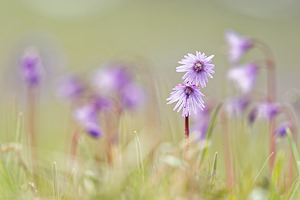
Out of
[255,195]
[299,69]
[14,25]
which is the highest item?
[14,25]

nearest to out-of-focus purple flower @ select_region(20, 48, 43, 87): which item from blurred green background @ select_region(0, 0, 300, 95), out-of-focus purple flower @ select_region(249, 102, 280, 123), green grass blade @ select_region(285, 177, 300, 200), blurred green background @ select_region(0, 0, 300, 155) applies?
out-of-focus purple flower @ select_region(249, 102, 280, 123)

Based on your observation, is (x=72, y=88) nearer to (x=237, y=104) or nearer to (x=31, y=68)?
(x=31, y=68)

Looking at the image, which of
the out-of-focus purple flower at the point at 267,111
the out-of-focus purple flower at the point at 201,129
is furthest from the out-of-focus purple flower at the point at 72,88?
the out-of-focus purple flower at the point at 267,111

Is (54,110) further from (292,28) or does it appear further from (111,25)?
(292,28)

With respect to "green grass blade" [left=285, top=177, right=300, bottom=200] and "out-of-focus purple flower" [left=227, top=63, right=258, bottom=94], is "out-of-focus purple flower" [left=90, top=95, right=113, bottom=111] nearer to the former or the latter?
"out-of-focus purple flower" [left=227, top=63, right=258, bottom=94]

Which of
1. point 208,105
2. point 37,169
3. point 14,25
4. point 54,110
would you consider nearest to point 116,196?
point 37,169

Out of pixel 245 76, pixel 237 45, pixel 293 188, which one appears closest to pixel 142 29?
pixel 237 45
